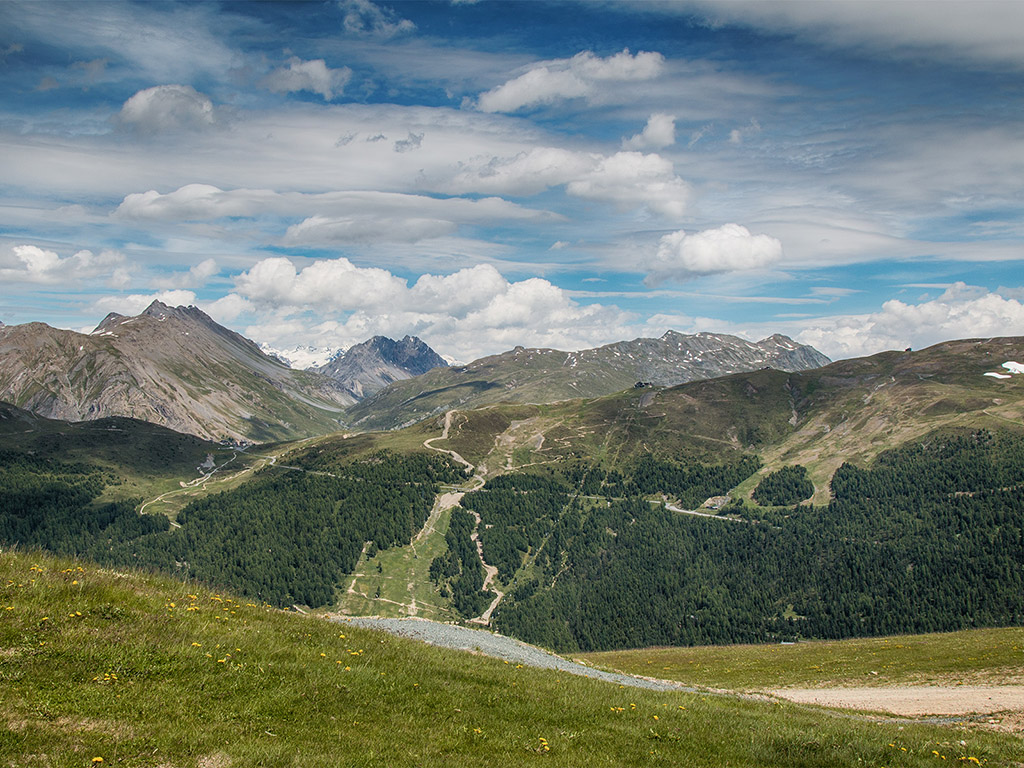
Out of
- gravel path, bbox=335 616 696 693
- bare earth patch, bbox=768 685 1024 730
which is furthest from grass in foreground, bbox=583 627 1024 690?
gravel path, bbox=335 616 696 693

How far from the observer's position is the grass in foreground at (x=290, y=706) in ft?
53.5

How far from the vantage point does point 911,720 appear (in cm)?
3534

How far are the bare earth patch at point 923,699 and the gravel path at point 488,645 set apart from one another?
11.4m

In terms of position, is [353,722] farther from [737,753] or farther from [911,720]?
[911,720]

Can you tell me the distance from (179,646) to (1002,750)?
32.8m

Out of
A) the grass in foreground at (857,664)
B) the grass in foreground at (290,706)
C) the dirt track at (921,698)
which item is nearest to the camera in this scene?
the grass in foreground at (290,706)

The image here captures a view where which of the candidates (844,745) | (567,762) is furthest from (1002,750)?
(567,762)

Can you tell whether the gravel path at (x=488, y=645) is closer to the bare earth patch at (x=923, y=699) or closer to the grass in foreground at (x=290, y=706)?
the bare earth patch at (x=923, y=699)

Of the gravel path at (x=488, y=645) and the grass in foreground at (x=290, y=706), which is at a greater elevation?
the grass in foreground at (x=290, y=706)

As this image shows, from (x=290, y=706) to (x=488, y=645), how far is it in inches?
1180

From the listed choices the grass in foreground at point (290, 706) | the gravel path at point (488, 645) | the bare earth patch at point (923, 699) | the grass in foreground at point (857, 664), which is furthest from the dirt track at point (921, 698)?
the grass in foreground at point (290, 706)

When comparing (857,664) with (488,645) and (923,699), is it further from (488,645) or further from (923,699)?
(488,645)

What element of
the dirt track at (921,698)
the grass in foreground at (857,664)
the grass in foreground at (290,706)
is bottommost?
the grass in foreground at (857,664)

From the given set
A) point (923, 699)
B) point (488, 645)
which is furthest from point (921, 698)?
point (488, 645)
